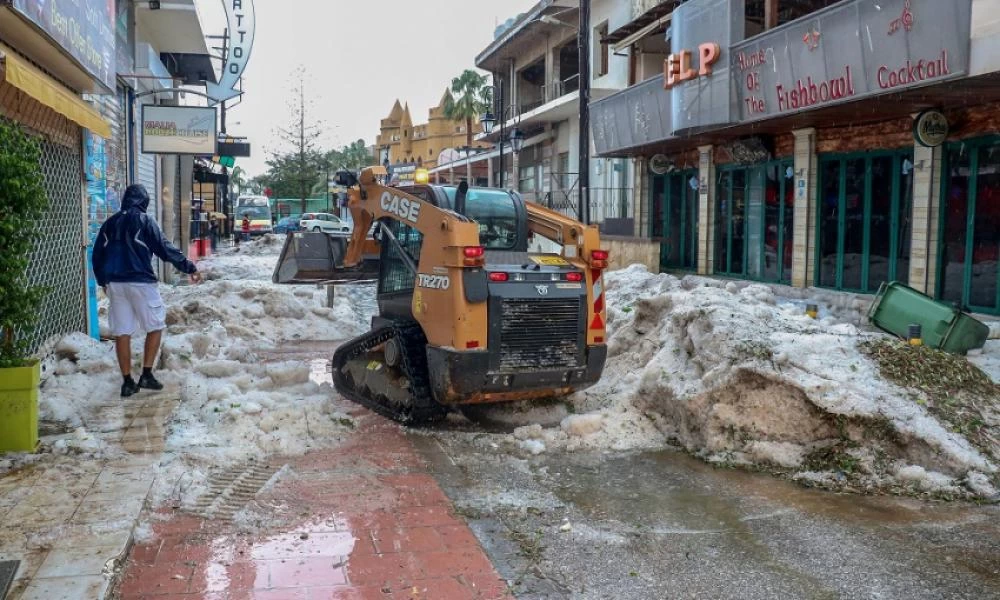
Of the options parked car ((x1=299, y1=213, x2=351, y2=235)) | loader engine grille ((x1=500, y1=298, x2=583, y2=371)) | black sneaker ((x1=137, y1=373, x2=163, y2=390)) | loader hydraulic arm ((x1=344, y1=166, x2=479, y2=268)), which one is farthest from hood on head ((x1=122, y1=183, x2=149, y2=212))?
parked car ((x1=299, y1=213, x2=351, y2=235))

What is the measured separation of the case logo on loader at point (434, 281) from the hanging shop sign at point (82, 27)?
3.58m

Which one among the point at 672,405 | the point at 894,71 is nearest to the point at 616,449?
the point at 672,405

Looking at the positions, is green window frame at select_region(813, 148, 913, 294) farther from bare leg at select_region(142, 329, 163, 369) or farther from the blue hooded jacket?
bare leg at select_region(142, 329, 163, 369)

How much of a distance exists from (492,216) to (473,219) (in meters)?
0.26

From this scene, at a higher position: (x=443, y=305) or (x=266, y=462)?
(x=443, y=305)

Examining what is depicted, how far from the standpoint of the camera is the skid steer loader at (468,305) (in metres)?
6.99

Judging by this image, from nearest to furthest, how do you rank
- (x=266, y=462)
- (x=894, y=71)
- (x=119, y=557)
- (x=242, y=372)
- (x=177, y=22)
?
1. (x=119, y=557)
2. (x=266, y=462)
3. (x=242, y=372)
4. (x=894, y=71)
5. (x=177, y=22)

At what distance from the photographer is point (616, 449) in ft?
23.0

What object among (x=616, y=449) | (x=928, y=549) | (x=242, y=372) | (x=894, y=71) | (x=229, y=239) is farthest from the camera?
(x=229, y=239)

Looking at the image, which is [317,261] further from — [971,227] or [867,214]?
[867,214]

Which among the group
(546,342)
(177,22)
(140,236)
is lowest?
(546,342)

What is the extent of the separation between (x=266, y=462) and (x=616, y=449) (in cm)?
276

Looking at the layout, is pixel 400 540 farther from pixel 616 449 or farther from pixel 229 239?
pixel 229 239

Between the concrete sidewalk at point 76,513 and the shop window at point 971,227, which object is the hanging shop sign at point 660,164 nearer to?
the shop window at point 971,227
